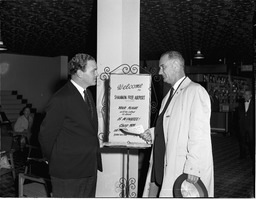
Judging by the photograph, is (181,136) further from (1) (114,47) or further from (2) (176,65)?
(1) (114,47)

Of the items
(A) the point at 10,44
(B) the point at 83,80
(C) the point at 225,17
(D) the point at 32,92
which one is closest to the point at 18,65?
(D) the point at 32,92

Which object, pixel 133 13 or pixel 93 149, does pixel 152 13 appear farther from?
pixel 93 149

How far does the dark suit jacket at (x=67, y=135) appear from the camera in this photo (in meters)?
2.34

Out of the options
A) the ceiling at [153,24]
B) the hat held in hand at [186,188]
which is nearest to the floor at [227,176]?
the hat held in hand at [186,188]

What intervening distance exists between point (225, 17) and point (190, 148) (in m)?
4.53

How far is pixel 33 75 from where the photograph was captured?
13.8 metres

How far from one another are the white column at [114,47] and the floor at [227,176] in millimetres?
1414

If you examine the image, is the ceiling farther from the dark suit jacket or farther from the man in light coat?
the dark suit jacket

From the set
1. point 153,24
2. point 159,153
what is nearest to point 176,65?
point 159,153

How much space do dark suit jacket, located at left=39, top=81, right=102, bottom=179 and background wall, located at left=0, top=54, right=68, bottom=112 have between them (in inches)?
437

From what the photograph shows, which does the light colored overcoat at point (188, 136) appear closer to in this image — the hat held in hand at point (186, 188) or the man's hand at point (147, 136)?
the hat held in hand at point (186, 188)


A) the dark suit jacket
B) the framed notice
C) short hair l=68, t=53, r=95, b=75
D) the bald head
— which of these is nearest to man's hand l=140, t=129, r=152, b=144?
the framed notice

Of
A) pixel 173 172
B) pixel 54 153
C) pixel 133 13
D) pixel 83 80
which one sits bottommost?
pixel 173 172

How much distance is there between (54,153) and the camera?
2.39 meters
